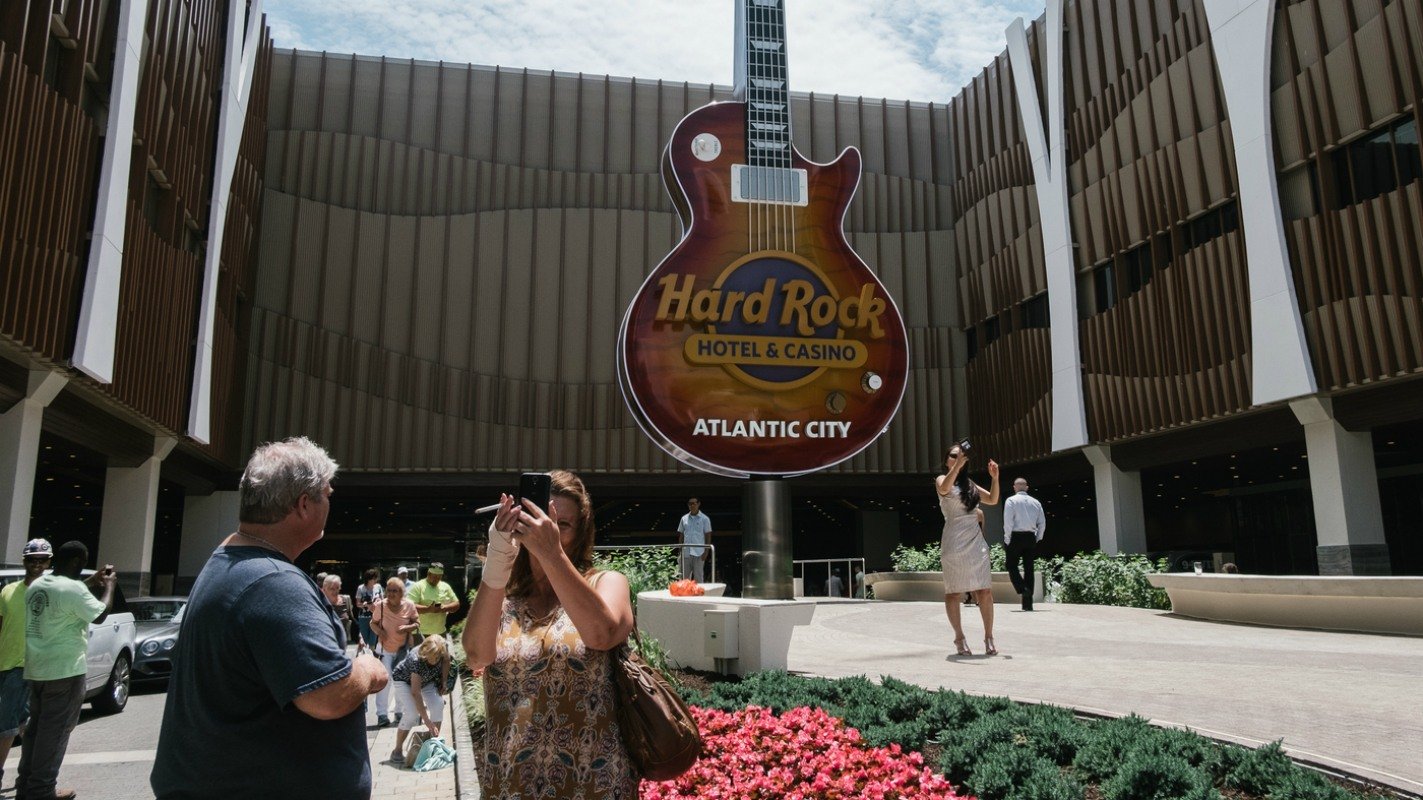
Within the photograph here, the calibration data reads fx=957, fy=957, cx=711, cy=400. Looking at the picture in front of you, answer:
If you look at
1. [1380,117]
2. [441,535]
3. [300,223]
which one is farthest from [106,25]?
[441,535]

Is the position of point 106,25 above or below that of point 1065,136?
below

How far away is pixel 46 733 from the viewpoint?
6488mm

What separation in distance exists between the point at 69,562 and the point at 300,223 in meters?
24.4

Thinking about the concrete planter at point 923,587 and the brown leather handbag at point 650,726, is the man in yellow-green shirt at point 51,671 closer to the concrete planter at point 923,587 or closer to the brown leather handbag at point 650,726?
the brown leather handbag at point 650,726

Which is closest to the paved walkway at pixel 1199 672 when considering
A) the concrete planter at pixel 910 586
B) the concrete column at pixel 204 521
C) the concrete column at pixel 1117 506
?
the concrete planter at pixel 910 586

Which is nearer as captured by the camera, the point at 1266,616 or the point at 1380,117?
the point at 1266,616

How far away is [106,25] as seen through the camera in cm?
1672

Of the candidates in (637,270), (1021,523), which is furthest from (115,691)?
(637,270)

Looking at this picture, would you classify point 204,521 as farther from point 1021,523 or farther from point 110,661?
point 1021,523

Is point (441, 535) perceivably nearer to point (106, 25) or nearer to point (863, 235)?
point (863, 235)

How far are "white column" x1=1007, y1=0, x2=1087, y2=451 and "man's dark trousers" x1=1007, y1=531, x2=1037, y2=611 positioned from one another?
11.0 meters

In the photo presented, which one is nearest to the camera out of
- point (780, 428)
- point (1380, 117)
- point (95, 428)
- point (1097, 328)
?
point (780, 428)

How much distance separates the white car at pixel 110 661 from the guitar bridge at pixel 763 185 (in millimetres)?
8869

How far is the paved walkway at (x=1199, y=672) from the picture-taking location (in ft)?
16.9
